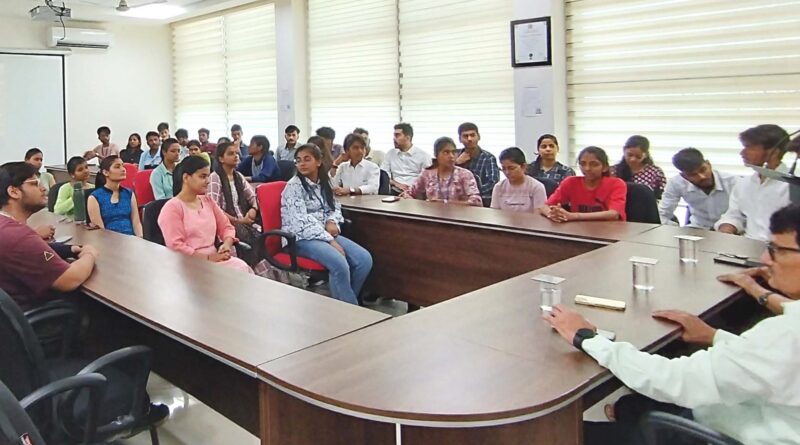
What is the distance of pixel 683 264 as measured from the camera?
2.51m

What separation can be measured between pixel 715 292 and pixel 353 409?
1.41 meters

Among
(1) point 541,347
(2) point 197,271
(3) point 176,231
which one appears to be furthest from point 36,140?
(1) point 541,347

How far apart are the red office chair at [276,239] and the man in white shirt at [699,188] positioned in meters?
2.19

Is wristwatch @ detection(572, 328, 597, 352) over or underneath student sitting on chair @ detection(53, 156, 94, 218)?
underneath

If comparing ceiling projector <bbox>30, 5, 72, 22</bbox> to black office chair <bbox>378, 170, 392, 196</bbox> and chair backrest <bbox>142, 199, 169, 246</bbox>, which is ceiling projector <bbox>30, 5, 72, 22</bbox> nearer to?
black office chair <bbox>378, 170, 392, 196</bbox>

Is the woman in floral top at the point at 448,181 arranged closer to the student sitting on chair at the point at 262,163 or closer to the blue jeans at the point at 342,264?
the blue jeans at the point at 342,264

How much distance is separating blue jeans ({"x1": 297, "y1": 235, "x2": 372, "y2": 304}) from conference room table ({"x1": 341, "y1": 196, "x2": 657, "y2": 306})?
27cm

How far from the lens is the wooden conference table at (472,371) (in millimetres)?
1361

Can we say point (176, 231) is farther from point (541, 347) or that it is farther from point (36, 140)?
point (36, 140)

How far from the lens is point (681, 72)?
4898mm

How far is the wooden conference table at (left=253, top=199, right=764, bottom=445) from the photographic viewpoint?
1.36 metres

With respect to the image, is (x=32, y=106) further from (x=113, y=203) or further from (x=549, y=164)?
(x=549, y=164)

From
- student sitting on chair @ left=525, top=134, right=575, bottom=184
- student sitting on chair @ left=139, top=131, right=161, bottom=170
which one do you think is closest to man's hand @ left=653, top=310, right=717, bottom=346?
student sitting on chair @ left=525, top=134, right=575, bottom=184

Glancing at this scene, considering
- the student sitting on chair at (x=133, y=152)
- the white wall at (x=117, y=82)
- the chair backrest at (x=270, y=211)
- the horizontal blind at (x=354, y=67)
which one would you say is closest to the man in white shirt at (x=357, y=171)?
the chair backrest at (x=270, y=211)
